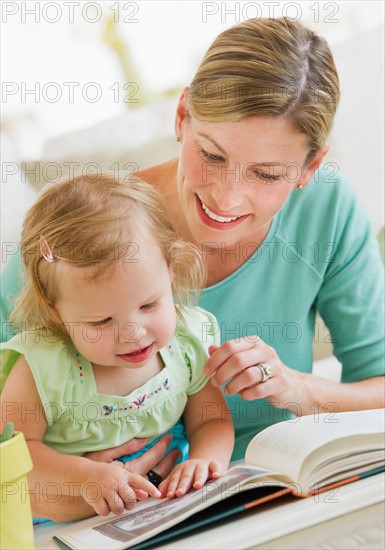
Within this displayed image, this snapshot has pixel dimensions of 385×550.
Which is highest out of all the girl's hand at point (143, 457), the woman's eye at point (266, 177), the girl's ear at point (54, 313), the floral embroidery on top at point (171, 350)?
the woman's eye at point (266, 177)

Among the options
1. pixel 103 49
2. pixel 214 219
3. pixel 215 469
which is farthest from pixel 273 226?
pixel 103 49

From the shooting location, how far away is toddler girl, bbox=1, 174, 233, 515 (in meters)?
1.17

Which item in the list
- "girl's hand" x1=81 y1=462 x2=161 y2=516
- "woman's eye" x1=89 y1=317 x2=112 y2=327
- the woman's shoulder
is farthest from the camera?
the woman's shoulder

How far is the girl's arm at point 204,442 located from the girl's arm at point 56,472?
0.05 m

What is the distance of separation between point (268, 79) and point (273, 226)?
394mm

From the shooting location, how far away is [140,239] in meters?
1.22

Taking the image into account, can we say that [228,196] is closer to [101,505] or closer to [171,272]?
[171,272]

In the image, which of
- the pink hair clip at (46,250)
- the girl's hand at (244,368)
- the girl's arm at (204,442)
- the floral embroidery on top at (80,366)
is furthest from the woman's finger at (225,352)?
the pink hair clip at (46,250)

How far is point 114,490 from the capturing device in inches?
42.7

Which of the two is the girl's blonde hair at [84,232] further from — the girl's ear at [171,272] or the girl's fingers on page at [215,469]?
the girl's fingers on page at [215,469]

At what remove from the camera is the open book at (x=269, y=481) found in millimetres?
948

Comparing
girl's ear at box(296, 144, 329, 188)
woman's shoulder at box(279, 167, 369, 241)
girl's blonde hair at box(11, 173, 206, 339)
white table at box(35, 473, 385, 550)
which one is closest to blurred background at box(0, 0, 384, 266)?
woman's shoulder at box(279, 167, 369, 241)

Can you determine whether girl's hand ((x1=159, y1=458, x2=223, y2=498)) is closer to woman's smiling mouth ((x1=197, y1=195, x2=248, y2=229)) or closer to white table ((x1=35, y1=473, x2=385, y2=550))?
white table ((x1=35, y1=473, x2=385, y2=550))

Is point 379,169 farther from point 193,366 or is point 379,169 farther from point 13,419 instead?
point 13,419
